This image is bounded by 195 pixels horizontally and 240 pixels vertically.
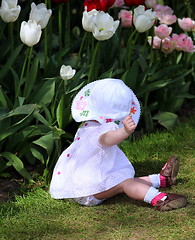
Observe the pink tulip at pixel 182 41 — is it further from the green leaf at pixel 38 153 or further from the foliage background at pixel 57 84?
the green leaf at pixel 38 153

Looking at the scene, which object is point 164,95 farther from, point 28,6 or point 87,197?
point 87,197

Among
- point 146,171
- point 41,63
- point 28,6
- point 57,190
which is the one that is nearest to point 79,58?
point 41,63

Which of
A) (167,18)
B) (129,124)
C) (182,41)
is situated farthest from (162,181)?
(167,18)

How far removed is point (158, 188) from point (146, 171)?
310 mm

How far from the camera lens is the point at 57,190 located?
354 cm

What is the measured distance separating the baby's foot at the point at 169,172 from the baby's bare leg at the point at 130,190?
20cm

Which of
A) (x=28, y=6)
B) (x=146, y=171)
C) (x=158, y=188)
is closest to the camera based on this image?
(x=158, y=188)

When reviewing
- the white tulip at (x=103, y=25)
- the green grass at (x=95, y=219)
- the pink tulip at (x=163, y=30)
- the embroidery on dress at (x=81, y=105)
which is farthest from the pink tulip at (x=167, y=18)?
the embroidery on dress at (x=81, y=105)

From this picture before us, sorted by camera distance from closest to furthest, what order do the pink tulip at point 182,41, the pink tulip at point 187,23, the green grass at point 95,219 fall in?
the green grass at point 95,219 < the pink tulip at point 182,41 < the pink tulip at point 187,23

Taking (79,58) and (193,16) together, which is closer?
(79,58)

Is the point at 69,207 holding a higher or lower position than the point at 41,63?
lower

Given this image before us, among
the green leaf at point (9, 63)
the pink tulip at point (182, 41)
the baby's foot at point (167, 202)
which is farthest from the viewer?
the pink tulip at point (182, 41)

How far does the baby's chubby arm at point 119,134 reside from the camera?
10.7 feet

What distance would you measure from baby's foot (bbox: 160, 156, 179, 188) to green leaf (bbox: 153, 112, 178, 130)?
119 centimetres
